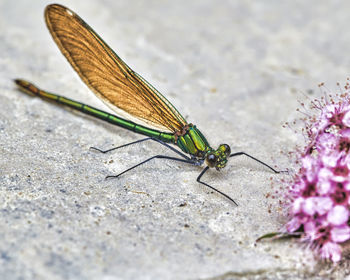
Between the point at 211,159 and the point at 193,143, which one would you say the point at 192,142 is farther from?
the point at 211,159

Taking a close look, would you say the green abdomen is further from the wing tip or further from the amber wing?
the wing tip

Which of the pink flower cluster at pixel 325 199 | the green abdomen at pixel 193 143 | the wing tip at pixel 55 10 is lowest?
the pink flower cluster at pixel 325 199

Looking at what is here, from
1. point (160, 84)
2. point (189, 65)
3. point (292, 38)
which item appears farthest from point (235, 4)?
point (160, 84)

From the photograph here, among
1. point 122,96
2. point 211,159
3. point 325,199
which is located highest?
point 122,96

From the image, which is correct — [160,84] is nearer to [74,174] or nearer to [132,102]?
[132,102]

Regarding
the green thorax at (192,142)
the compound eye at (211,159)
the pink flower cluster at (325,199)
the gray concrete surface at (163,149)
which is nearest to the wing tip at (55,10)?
the gray concrete surface at (163,149)

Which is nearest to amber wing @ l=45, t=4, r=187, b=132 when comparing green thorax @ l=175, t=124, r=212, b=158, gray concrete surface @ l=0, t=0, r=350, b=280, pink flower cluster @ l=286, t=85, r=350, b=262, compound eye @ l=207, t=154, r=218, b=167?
green thorax @ l=175, t=124, r=212, b=158

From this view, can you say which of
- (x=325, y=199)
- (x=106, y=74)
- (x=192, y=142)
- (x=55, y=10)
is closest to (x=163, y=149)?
(x=192, y=142)

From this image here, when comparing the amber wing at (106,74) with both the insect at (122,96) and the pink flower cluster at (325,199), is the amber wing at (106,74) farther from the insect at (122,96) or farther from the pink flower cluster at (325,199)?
the pink flower cluster at (325,199)
